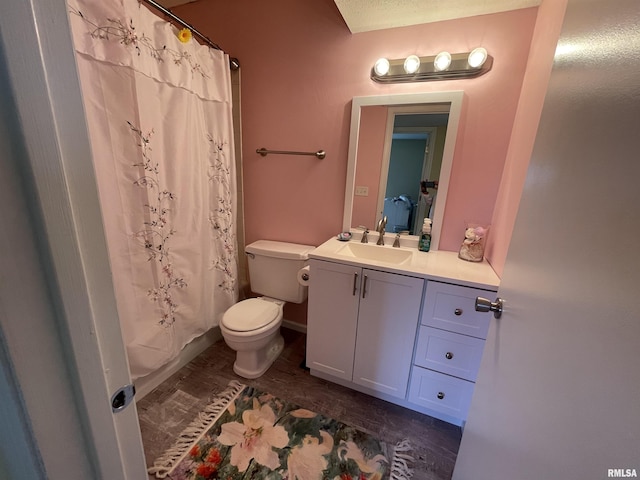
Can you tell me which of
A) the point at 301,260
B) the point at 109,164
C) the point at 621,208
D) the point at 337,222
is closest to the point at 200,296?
the point at 301,260

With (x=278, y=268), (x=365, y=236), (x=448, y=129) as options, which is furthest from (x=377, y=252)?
(x=448, y=129)

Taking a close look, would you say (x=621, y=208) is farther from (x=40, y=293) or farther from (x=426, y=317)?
(x=426, y=317)

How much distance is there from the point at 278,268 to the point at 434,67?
1544mm

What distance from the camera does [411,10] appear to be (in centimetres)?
129

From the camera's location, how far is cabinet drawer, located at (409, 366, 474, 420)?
1.29 m

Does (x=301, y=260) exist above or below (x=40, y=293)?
below

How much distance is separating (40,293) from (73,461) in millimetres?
254

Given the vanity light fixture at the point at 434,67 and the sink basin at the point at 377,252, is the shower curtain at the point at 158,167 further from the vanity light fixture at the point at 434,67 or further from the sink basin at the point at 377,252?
the vanity light fixture at the point at 434,67

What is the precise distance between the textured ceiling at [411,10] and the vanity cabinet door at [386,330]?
4.38 feet

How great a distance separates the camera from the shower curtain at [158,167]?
3.51ft

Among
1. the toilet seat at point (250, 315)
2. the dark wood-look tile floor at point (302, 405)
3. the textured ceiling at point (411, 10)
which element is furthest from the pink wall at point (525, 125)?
the toilet seat at point (250, 315)

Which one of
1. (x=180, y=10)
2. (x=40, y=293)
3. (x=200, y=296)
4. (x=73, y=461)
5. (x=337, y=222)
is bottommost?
(x=200, y=296)

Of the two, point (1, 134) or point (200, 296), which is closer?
point (1, 134)

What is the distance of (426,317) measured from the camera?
1.28m
